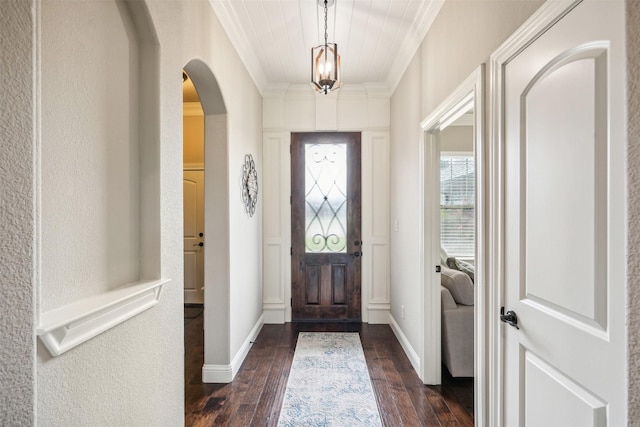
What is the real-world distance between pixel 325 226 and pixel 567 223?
3030 millimetres

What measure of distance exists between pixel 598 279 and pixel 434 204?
1.58m

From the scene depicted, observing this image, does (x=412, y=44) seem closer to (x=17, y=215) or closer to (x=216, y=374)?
(x=17, y=215)

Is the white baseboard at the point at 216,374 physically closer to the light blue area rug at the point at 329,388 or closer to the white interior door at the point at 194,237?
the light blue area rug at the point at 329,388

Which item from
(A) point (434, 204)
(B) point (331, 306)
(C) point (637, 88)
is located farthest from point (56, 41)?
(B) point (331, 306)

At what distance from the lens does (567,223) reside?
1087 millimetres

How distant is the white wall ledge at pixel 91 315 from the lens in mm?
883

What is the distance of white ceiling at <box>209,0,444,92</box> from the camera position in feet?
7.75

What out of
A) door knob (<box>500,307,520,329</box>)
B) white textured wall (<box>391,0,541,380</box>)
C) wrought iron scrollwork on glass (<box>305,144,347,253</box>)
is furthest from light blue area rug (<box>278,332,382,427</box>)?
wrought iron scrollwork on glass (<box>305,144,347,253</box>)

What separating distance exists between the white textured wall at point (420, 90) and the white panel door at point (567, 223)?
0.26 meters

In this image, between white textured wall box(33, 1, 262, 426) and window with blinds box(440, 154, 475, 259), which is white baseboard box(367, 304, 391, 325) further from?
white textured wall box(33, 1, 262, 426)

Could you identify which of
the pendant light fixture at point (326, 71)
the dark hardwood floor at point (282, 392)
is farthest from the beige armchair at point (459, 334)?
the pendant light fixture at point (326, 71)

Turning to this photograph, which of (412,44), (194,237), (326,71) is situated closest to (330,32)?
(412,44)

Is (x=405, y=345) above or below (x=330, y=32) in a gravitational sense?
below

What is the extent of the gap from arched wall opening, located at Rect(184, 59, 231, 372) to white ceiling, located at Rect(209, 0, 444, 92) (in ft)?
2.56
